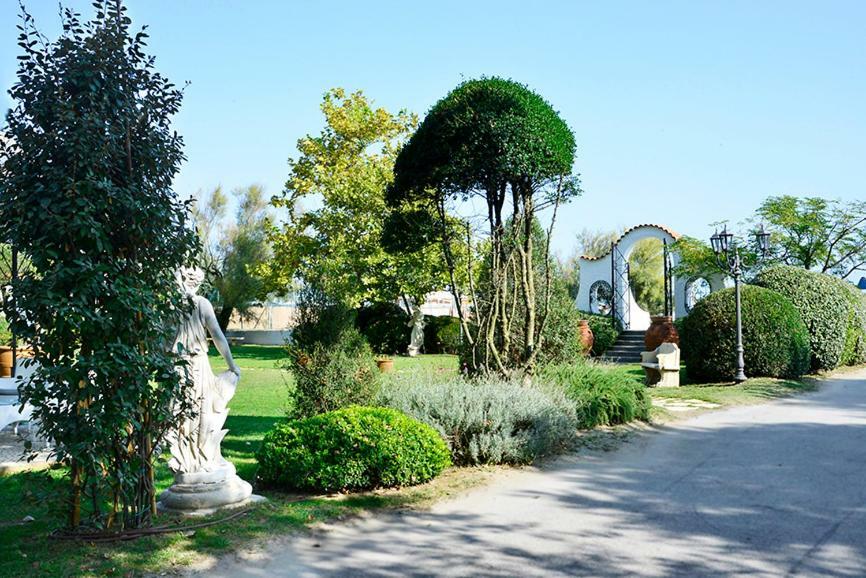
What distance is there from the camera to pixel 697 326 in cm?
1470

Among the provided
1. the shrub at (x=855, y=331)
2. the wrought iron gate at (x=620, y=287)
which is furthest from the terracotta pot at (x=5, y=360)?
the shrub at (x=855, y=331)

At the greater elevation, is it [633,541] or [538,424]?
[538,424]

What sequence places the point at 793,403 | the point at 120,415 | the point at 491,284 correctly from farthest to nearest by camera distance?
the point at 793,403 < the point at 491,284 < the point at 120,415

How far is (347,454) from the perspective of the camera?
584 centimetres

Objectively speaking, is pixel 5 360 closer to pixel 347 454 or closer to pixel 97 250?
pixel 347 454

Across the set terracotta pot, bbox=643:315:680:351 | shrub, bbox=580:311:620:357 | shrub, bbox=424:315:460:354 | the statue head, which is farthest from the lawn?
shrub, bbox=424:315:460:354

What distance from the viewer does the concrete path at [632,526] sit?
431 centimetres

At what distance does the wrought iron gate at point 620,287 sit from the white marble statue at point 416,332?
694 centimetres

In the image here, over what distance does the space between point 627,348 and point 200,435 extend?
18.0 m

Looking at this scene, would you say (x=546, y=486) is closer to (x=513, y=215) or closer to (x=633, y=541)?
(x=633, y=541)

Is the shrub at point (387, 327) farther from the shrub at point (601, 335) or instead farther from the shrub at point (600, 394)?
the shrub at point (600, 394)

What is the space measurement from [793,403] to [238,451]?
8.81m

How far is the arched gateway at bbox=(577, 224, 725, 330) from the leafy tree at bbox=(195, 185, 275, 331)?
1485 centimetres

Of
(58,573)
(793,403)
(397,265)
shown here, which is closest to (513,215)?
(793,403)
